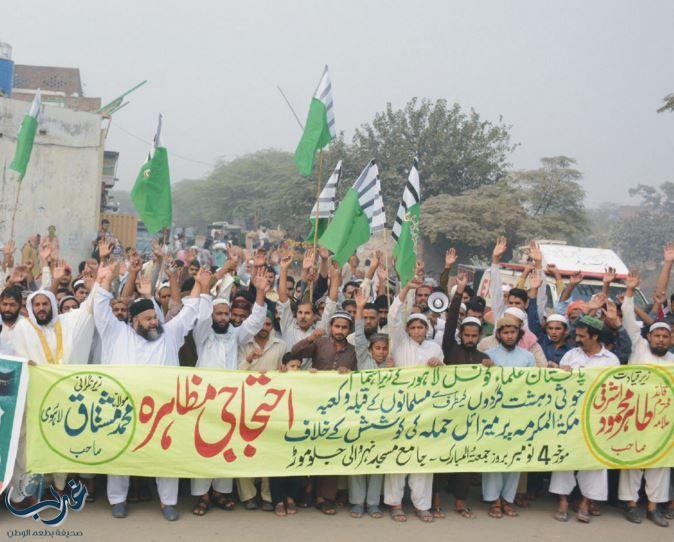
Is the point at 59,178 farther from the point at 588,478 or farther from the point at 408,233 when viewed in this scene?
the point at 588,478

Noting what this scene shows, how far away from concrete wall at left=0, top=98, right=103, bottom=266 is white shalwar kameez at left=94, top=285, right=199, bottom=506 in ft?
48.0

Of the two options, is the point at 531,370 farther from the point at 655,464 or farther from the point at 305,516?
the point at 305,516

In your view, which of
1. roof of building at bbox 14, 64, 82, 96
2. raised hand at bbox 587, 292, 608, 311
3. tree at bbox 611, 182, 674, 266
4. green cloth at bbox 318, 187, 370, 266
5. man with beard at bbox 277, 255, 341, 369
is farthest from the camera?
roof of building at bbox 14, 64, 82, 96

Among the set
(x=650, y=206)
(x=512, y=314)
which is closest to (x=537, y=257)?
(x=512, y=314)

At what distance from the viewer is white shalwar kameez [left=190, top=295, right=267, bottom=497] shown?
20.2 feet

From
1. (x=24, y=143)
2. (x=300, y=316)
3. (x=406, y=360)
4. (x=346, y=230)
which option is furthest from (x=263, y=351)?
(x=24, y=143)

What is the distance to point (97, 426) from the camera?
18.6ft

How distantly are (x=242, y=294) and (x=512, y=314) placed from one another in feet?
7.87

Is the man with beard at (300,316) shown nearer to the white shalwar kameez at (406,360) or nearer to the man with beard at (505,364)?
the white shalwar kameez at (406,360)

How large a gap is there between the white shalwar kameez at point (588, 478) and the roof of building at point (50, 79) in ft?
166

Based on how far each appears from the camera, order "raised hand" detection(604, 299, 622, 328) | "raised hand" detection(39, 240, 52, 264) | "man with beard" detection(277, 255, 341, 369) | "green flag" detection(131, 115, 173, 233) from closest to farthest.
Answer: "raised hand" detection(604, 299, 622, 328), "man with beard" detection(277, 255, 341, 369), "raised hand" detection(39, 240, 52, 264), "green flag" detection(131, 115, 173, 233)

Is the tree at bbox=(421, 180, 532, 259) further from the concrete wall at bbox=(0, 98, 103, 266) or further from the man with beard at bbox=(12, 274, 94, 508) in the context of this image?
the man with beard at bbox=(12, 274, 94, 508)

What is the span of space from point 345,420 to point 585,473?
202cm

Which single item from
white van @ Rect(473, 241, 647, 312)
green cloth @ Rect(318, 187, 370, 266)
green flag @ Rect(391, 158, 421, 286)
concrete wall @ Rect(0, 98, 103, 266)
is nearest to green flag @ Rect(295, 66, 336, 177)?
green cloth @ Rect(318, 187, 370, 266)
